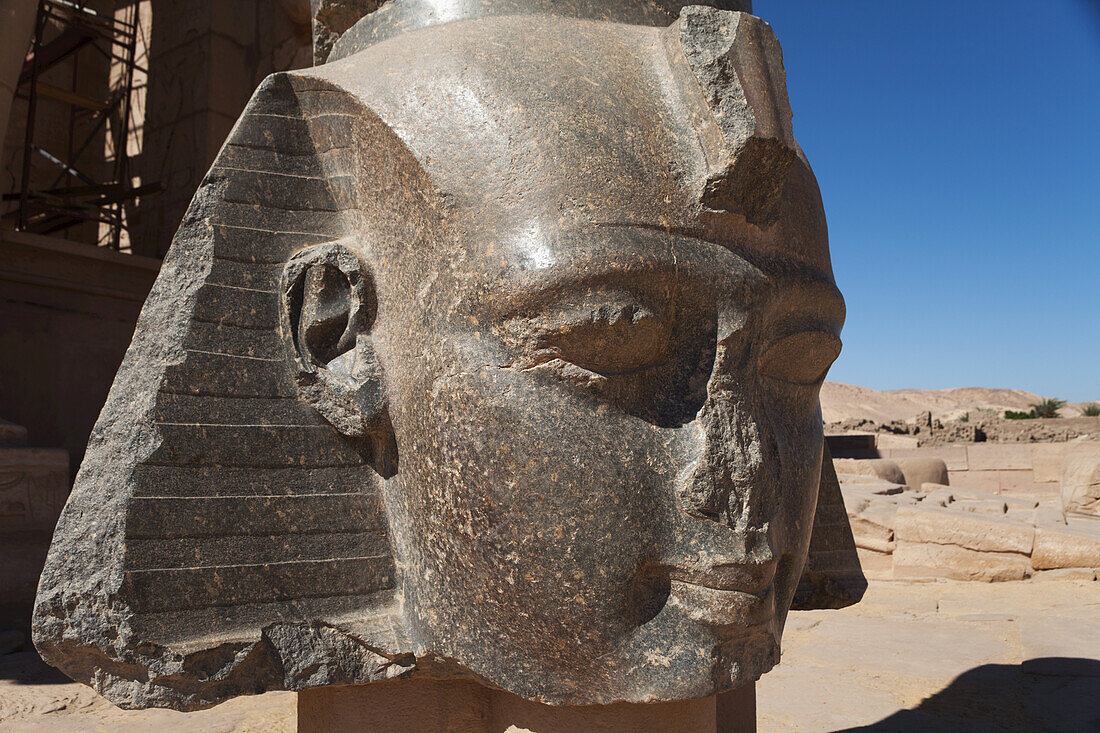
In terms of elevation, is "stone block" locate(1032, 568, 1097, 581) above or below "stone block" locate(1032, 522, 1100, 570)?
below

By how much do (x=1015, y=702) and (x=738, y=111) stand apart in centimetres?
304

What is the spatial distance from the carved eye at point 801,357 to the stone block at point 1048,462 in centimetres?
1314

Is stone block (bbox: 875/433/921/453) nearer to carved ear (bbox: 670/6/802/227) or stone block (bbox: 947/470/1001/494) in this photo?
stone block (bbox: 947/470/1001/494)

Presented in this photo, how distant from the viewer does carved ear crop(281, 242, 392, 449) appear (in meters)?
1.57

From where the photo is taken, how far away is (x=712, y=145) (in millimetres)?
1475

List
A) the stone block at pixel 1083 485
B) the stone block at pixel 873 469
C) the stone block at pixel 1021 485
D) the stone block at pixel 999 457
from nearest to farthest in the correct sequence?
1. the stone block at pixel 1083 485
2. the stone block at pixel 873 469
3. the stone block at pixel 1021 485
4. the stone block at pixel 999 457

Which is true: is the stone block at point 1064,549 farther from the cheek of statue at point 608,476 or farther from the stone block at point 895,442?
the stone block at point 895,442

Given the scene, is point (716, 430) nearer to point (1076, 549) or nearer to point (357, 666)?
point (357, 666)

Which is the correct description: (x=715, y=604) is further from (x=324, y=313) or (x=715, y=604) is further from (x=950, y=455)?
(x=950, y=455)

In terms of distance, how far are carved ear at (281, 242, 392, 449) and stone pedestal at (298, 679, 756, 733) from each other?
57cm

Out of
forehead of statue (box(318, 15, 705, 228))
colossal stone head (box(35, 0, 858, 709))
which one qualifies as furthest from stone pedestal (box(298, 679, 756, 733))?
forehead of statue (box(318, 15, 705, 228))

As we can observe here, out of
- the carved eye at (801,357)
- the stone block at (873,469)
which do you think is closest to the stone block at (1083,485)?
the stone block at (873,469)

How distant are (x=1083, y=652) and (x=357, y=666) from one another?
3.74 metres

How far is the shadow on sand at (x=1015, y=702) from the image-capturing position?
312cm
